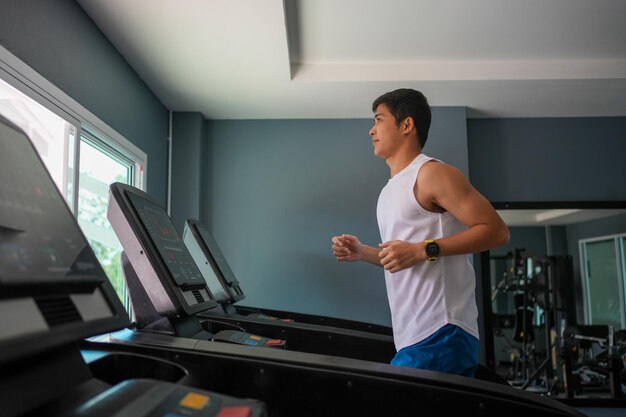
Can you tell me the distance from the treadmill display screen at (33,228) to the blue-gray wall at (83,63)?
1.30 meters

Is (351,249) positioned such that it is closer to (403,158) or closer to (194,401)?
(403,158)

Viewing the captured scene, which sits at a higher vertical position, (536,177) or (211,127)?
(211,127)

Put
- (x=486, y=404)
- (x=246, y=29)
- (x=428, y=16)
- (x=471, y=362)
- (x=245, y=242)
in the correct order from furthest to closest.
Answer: (x=245, y=242) < (x=428, y=16) < (x=246, y=29) < (x=471, y=362) < (x=486, y=404)

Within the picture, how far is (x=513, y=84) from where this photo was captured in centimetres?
341

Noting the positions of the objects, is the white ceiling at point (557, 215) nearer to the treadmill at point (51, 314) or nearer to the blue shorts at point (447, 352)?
the blue shorts at point (447, 352)

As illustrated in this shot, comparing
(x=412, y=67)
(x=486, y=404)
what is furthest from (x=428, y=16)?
(x=486, y=404)

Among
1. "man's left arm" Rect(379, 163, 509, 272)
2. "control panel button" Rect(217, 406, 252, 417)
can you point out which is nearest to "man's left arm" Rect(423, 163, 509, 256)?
"man's left arm" Rect(379, 163, 509, 272)

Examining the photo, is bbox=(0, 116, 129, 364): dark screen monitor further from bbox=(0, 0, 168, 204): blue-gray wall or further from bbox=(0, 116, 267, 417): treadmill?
bbox=(0, 0, 168, 204): blue-gray wall

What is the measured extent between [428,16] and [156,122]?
2.04 metres

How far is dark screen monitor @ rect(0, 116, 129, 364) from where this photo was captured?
0.55 meters

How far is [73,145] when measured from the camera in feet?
7.63

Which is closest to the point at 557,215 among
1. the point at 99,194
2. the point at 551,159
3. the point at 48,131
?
the point at 551,159

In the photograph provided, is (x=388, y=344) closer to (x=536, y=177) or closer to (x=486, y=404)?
(x=486, y=404)

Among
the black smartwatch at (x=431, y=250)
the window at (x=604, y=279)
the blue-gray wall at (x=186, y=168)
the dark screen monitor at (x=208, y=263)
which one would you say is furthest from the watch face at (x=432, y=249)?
the window at (x=604, y=279)
